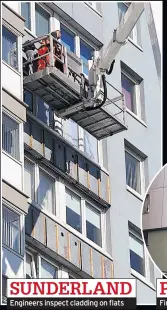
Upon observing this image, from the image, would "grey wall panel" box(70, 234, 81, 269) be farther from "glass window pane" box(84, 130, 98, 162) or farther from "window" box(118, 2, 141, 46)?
"window" box(118, 2, 141, 46)

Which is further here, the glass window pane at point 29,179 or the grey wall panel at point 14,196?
the glass window pane at point 29,179

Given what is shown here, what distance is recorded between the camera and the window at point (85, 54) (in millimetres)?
48250

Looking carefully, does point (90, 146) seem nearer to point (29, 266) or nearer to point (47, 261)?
point (47, 261)

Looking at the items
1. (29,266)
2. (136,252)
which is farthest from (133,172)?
(29,266)

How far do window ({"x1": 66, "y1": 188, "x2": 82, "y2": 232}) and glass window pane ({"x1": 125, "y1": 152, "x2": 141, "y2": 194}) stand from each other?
420 centimetres

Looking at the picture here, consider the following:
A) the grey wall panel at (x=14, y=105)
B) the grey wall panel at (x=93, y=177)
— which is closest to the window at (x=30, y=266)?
the grey wall panel at (x=14, y=105)

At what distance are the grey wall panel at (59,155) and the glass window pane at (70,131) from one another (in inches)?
26.0

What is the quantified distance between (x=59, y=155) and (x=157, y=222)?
8.25m

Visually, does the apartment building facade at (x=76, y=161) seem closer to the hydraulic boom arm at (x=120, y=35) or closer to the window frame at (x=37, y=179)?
the window frame at (x=37, y=179)

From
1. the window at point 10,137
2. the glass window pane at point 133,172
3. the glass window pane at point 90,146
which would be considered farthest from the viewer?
the glass window pane at point 133,172

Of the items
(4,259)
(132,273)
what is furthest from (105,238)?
(4,259)

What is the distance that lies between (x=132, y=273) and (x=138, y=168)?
4143mm

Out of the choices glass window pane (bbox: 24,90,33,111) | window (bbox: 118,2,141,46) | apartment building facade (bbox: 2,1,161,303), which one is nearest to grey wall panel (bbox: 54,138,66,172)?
apartment building facade (bbox: 2,1,161,303)

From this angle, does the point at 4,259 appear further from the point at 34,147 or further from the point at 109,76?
the point at 109,76
